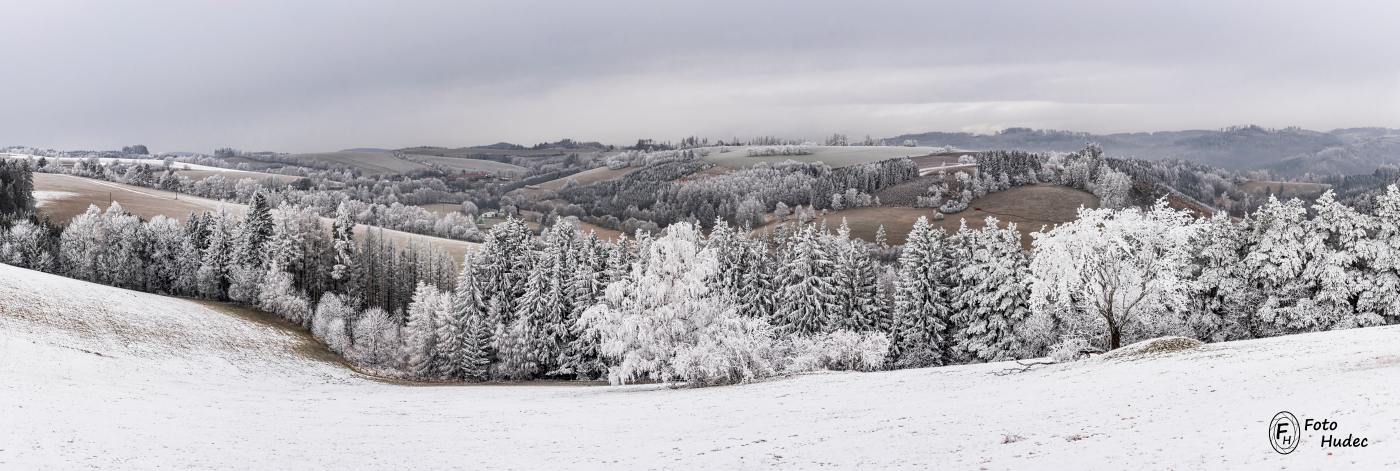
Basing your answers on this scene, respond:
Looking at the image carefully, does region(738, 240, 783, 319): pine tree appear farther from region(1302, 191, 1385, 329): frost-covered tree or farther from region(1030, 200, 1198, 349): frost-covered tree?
region(1302, 191, 1385, 329): frost-covered tree

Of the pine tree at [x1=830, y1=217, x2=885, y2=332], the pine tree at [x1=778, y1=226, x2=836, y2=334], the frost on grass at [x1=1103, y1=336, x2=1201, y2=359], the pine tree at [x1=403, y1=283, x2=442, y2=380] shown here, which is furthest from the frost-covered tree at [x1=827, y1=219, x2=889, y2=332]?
the pine tree at [x1=403, y1=283, x2=442, y2=380]

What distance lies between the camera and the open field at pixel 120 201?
487 feet

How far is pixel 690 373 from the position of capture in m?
46.3

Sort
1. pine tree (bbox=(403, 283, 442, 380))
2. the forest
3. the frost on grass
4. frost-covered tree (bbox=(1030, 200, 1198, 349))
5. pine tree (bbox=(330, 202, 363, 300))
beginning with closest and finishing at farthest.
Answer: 1. the frost on grass
2. frost-covered tree (bbox=(1030, 200, 1198, 349))
3. the forest
4. pine tree (bbox=(403, 283, 442, 380))
5. pine tree (bbox=(330, 202, 363, 300))

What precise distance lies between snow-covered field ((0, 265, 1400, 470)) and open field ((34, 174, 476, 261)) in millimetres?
103695

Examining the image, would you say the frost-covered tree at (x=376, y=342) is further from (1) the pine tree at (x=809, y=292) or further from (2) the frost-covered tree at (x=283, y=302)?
(1) the pine tree at (x=809, y=292)

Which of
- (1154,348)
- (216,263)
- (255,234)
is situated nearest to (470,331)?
(255,234)

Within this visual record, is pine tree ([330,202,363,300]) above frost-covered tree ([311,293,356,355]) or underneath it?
above

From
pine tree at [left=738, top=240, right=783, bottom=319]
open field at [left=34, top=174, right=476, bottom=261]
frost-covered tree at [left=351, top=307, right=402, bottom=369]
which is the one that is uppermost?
open field at [left=34, top=174, right=476, bottom=261]

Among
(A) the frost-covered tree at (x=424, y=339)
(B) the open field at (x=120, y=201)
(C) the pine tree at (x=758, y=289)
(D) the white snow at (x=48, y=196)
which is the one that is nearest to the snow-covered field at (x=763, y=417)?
(C) the pine tree at (x=758, y=289)

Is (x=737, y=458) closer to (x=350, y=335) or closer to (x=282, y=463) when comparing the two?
(x=282, y=463)

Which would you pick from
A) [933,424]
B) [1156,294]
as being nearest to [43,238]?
[933,424]

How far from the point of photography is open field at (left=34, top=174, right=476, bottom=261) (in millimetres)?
148375

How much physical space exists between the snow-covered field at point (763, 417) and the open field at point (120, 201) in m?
104
